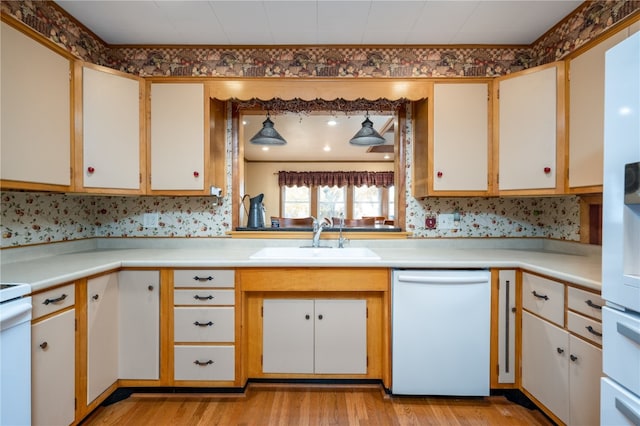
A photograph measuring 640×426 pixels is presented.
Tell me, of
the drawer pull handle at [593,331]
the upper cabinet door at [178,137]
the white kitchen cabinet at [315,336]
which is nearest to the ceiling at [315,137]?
the upper cabinet door at [178,137]

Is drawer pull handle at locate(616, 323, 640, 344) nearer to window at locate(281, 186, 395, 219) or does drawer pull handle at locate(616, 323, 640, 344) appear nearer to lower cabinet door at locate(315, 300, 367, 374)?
lower cabinet door at locate(315, 300, 367, 374)

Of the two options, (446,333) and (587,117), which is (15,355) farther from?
(587,117)

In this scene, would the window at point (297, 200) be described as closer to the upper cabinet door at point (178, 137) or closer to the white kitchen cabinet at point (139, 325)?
the upper cabinet door at point (178, 137)

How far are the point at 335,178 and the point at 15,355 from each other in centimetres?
650

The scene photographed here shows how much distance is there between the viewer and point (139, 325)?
6.28ft

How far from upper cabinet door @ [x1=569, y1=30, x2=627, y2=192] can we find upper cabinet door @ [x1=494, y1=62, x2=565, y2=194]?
65 mm

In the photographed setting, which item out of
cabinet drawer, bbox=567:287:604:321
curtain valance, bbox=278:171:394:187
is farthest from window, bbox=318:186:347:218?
cabinet drawer, bbox=567:287:604:321

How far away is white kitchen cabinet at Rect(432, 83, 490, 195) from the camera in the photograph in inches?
89.1

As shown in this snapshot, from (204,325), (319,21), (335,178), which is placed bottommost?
(204,325)

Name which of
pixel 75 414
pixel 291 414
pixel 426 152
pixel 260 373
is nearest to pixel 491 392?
pixel 291 414

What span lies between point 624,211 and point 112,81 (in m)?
2.68

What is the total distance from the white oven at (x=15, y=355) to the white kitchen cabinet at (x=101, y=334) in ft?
1.35

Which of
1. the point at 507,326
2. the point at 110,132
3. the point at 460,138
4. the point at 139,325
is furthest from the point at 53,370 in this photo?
the point at 460,138

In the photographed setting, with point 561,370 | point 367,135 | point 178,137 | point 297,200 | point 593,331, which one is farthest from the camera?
point 297,200
